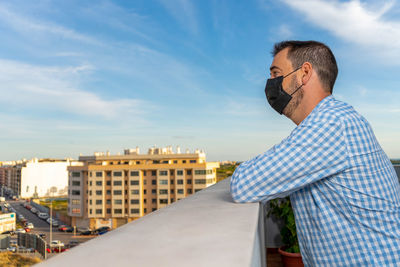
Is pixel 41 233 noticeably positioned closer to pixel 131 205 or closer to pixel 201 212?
pixel 131 205

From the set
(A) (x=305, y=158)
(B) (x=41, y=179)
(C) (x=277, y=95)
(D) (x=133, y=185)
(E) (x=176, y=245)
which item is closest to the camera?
(E) (x=176, y=245)

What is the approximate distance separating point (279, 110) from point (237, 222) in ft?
2.65

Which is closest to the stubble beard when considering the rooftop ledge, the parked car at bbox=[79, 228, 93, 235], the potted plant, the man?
the man

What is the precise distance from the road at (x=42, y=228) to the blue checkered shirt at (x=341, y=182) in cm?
4118

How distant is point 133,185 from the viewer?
3931cm

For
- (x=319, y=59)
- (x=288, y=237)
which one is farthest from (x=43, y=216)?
(x=319, y=59)

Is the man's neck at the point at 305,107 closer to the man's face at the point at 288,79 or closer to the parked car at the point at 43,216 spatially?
the man's face at the point at 288,79

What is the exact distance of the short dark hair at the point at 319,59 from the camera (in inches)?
48.2

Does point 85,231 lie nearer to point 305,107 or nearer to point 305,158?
point 305,107

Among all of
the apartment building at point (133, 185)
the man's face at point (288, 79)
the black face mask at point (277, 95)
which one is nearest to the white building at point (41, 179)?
the apartment building at point (133, 185)

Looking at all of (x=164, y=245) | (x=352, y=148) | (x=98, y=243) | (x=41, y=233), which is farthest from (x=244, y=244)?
(x=41, y=233)

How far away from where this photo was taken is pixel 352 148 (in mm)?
959

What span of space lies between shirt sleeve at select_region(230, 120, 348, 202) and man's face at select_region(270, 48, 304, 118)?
0.34m

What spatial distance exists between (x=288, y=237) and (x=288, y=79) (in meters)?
2.12
